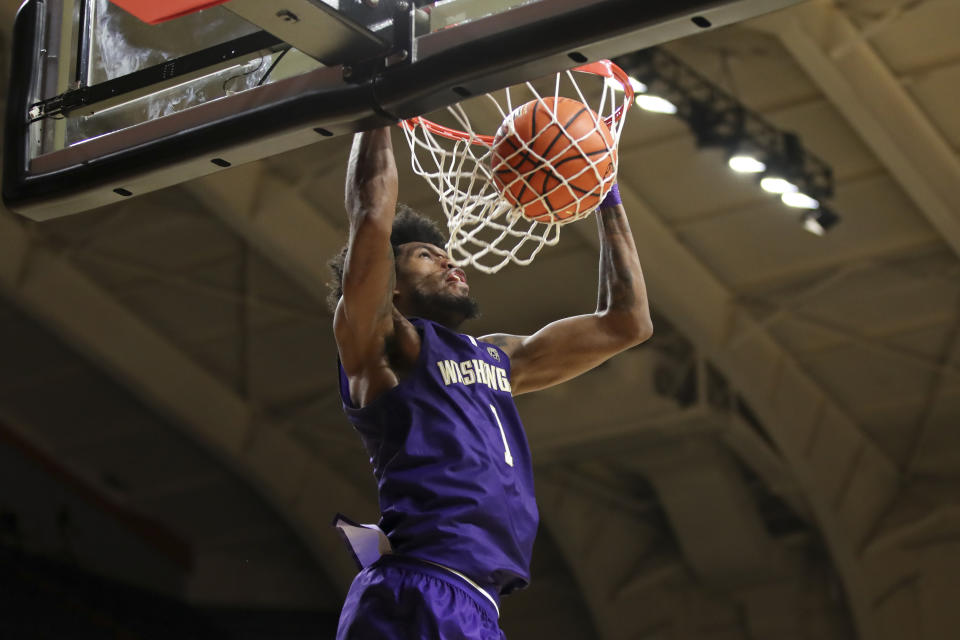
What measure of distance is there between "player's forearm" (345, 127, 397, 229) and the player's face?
625 mm

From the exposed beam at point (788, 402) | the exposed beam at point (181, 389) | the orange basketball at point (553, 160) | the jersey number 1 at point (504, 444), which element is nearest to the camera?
the jersey number 1 at point (504, 444)

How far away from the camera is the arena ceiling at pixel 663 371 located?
10.5 metres

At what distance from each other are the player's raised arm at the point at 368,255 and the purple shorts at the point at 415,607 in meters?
0.67

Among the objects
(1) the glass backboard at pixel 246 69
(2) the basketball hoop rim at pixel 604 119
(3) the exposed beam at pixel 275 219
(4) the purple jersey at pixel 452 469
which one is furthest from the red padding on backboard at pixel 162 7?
(3) the exposed beam at pixel 275 219

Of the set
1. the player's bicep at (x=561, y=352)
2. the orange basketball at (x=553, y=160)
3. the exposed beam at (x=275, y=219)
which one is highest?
the exposed beam at (x=275, y=219)

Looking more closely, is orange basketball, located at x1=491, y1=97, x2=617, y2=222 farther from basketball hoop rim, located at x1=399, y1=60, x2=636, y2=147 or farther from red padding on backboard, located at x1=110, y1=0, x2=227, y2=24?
red padding on backboard, located at x1=110, y1=0, x2=227, y2=24

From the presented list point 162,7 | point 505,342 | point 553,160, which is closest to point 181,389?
point 505,342

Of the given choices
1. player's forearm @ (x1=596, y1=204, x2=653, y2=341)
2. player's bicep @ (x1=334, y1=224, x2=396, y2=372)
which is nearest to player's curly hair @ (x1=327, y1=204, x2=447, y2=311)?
player's forearm @ (x1=596, y1=204, x2=653, y2=341)

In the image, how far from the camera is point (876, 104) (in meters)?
9.78

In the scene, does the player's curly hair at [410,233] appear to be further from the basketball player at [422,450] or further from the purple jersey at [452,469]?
the purple jersey at [452,469]

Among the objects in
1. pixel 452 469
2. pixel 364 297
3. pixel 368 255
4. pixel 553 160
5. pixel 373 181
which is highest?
pixel 553 160

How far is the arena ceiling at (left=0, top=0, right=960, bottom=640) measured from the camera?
10500 millimetres

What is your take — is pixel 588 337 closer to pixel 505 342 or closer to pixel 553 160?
pixel 505 342

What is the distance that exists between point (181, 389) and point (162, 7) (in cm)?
1094
